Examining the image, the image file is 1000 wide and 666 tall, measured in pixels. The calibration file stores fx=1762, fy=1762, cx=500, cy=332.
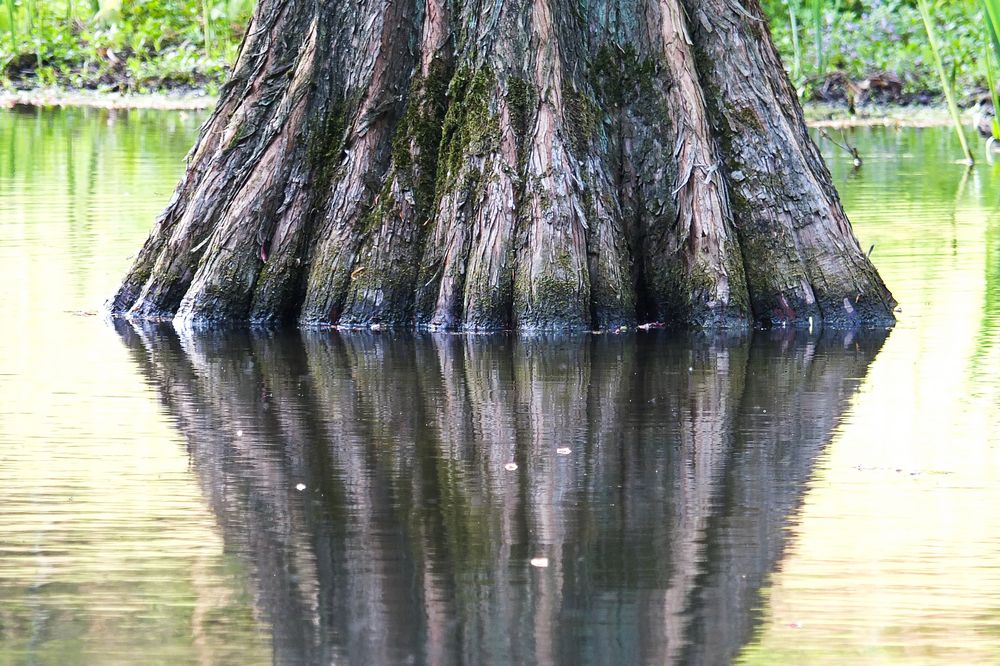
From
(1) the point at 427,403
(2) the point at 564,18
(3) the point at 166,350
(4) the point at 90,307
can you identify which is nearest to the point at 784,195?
(2) the point at 564,18

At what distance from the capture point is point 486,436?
6.23 metres

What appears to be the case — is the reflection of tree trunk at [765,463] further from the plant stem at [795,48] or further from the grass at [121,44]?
the grass at [121,44]

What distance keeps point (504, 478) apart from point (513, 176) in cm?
289

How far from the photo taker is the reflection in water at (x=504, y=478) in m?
4.18

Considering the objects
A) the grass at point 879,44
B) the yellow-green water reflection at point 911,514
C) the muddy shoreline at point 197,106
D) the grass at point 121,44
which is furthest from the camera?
the grass at point 121,44

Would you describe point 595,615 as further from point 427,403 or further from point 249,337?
point 249,337

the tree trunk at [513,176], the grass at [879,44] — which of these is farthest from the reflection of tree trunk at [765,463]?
the grass at [879,44]

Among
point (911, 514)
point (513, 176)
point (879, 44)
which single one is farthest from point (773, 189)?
point (879, 44)

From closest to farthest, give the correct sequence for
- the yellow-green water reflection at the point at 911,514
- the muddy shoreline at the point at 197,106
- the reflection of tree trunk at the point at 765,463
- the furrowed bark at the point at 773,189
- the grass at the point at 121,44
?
the yellow-green water reflection at the point at 911,514 < the reflection of tree trunk at the point at 765,463 < the furrowed bark at the point at 773,189 < the muddy shoreline at the point at 197,106 < the grass at the point at 121,44

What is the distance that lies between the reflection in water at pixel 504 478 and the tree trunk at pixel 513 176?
300mm

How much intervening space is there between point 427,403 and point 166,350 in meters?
1.82

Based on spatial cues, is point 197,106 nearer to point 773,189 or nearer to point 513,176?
point 513,176

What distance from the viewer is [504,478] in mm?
5582

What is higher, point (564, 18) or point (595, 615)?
point (564, 18)
